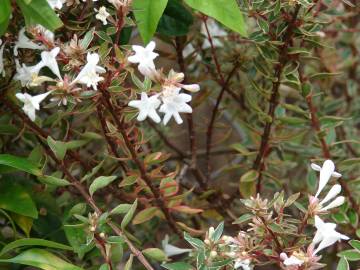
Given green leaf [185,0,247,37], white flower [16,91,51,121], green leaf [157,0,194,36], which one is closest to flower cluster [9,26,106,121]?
white flower [16,91,51,121]

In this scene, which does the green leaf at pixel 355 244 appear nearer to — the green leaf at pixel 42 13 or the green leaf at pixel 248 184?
the green leaf at pixel 248 184

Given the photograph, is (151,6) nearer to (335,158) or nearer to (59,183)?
(59,183)

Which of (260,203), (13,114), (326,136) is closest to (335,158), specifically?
(326,136)

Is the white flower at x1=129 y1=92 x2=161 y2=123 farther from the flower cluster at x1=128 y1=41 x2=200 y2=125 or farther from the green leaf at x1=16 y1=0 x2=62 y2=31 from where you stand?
the green leaf at x1=16 y1=0 x2=62 y2=31

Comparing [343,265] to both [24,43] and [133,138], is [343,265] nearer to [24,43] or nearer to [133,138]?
[133,138]

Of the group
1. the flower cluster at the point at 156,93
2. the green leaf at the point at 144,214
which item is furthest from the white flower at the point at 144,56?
the green leaf at the point at 144,214

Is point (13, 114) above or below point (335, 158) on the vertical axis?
above

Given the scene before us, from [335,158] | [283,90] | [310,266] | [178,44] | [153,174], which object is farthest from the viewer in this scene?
[283,90]
